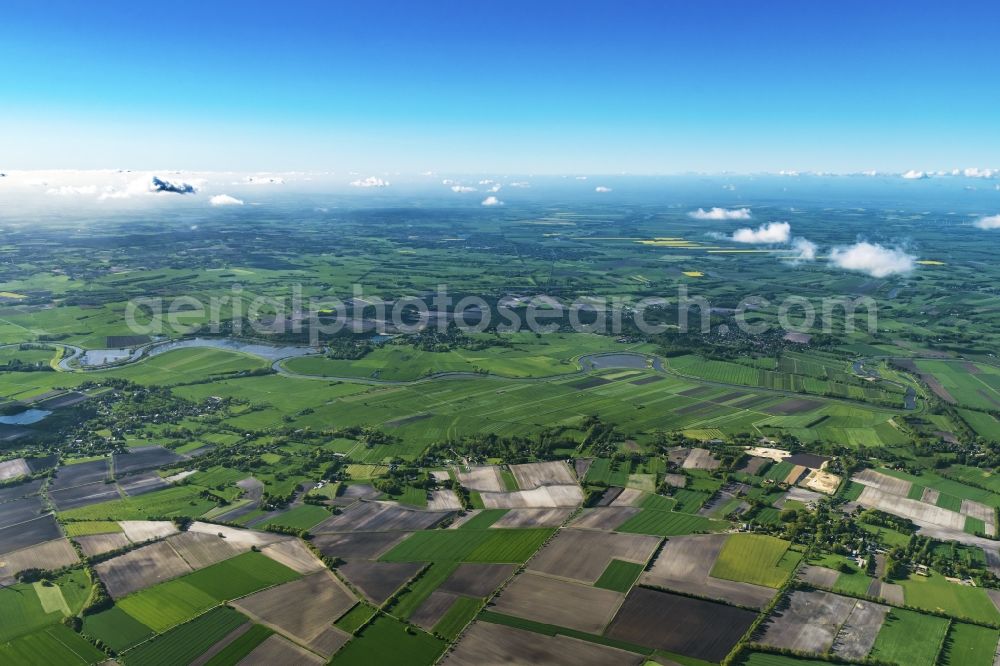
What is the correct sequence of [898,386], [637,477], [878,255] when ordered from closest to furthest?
[637,477], [898,386], [878,255]

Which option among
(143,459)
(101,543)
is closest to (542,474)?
(101,543)

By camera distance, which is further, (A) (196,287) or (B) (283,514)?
(A) (196,287)

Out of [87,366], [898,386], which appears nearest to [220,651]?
[87,366]

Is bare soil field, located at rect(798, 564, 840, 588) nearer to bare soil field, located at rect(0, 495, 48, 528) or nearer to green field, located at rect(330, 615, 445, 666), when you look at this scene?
green field, located at rect(330, 615, 445, 666)

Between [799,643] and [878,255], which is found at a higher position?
[878,255]

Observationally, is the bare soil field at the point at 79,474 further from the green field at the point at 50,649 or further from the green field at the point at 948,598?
the green field at the point at 948,598

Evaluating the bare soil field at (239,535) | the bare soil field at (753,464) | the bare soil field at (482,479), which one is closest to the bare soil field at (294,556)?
the bare soil field at (239,535)

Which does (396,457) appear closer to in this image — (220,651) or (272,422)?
(272,422)
